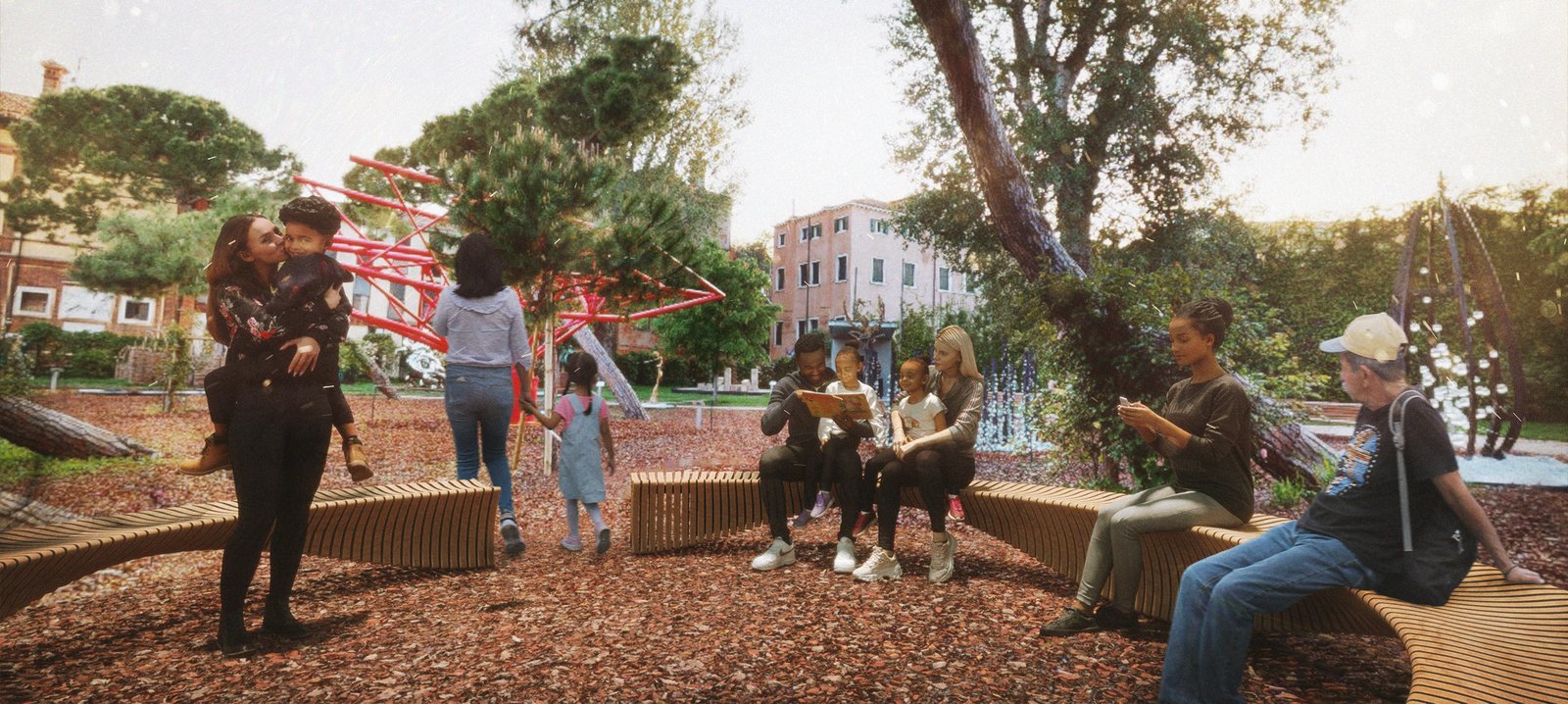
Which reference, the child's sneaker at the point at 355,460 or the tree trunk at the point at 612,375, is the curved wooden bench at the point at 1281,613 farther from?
the tree trunk at the point at 612,375

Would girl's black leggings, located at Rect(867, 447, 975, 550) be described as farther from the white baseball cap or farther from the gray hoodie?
the gray hoodie

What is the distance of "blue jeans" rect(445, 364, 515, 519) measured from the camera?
3.96 m

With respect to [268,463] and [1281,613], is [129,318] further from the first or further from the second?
[1281,613]

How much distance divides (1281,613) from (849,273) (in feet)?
112

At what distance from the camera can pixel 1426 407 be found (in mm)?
2160

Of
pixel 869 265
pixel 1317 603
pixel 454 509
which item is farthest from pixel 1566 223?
pixel 869 265

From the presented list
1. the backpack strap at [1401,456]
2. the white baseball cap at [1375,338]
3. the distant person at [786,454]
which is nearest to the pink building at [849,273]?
the distant person at [786,454]

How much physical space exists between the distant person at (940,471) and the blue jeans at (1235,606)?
152 centimetres

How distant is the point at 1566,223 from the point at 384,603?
11050 millimetres

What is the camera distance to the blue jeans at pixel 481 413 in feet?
13.0

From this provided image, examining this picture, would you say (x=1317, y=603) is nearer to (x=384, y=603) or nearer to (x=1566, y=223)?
(x=384, y=603)

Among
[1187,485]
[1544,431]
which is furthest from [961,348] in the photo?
[1544,431]

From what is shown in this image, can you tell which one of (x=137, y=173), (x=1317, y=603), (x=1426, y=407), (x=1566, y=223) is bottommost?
(x=1317, y=603)

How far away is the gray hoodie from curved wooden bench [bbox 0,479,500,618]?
678 millimetres
